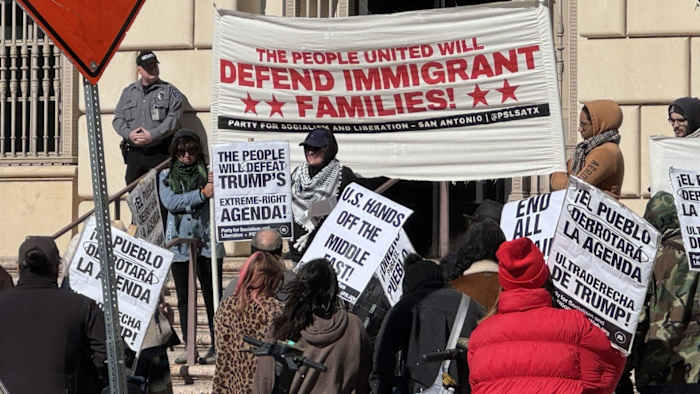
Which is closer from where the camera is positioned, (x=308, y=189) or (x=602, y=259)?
(x=602, y=259)

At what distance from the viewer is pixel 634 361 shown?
918cm

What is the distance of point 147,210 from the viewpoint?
468 inches

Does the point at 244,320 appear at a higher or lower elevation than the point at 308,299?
lower

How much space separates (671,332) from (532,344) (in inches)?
92.8

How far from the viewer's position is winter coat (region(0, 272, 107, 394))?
330 inches

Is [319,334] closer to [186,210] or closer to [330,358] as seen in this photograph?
[330,358]

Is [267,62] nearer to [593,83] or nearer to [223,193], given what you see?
[223,193]

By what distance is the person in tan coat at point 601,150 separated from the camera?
10211mm

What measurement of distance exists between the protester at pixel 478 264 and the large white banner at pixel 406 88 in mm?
3475

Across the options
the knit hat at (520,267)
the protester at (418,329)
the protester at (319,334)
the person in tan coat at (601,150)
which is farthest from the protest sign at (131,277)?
the knit hat at (520,267)

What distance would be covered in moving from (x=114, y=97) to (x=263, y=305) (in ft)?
20.3

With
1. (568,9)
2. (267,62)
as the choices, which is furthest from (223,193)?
(568,9)

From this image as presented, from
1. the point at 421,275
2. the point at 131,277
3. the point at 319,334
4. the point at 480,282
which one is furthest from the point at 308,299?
the point at 131,277

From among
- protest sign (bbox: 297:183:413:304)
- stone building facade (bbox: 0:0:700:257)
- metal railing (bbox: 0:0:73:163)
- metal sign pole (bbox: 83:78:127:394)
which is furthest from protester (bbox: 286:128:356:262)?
metal railing (bbox: 0:0:73:163)
